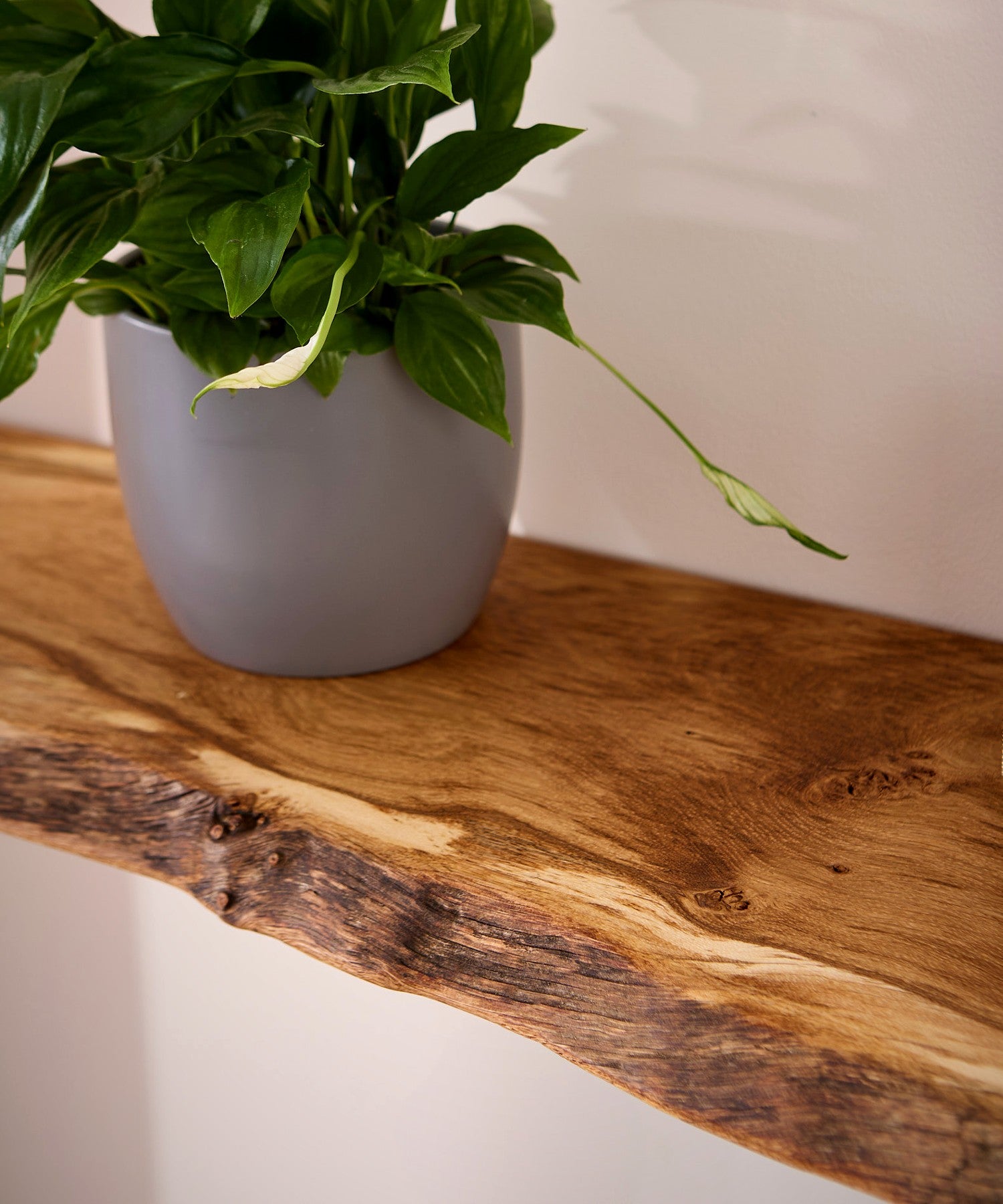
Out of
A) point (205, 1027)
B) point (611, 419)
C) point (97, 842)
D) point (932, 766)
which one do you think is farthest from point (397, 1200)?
point (611, 419)

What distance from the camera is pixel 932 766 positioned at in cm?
66

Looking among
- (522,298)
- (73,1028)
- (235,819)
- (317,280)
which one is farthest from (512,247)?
(73,1028)

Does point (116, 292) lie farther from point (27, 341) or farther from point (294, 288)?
point (294, 288)

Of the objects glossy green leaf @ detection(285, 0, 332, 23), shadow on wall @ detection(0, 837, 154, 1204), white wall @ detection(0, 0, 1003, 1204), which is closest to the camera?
glossy green leaf @ detection(285, 0, 332, 23)

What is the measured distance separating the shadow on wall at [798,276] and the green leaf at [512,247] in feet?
0.60

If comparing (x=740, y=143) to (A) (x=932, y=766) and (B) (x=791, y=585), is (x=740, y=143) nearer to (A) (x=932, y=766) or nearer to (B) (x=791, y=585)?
(B) (x=791, y=585)

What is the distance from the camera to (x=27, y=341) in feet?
2.09

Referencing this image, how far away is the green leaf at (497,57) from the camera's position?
58 centimetres

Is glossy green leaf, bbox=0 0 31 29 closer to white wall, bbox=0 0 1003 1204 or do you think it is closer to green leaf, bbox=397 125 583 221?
green leaf, bbox=397 125 583 221

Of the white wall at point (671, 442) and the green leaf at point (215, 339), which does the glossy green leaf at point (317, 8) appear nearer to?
the green leaf at point (215, 339)

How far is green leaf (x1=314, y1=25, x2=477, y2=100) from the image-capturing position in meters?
0.45

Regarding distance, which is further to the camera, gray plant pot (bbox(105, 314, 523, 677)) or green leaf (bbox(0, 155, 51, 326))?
gray plant pot (bbox(105, 314, 523, 677))

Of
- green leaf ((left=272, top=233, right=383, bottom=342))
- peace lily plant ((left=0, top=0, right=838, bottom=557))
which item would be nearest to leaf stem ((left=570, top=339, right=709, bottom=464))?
peace lily plant ((left=0, top=0, right=838, bottom=557))

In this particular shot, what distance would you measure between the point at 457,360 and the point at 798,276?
300 mm
